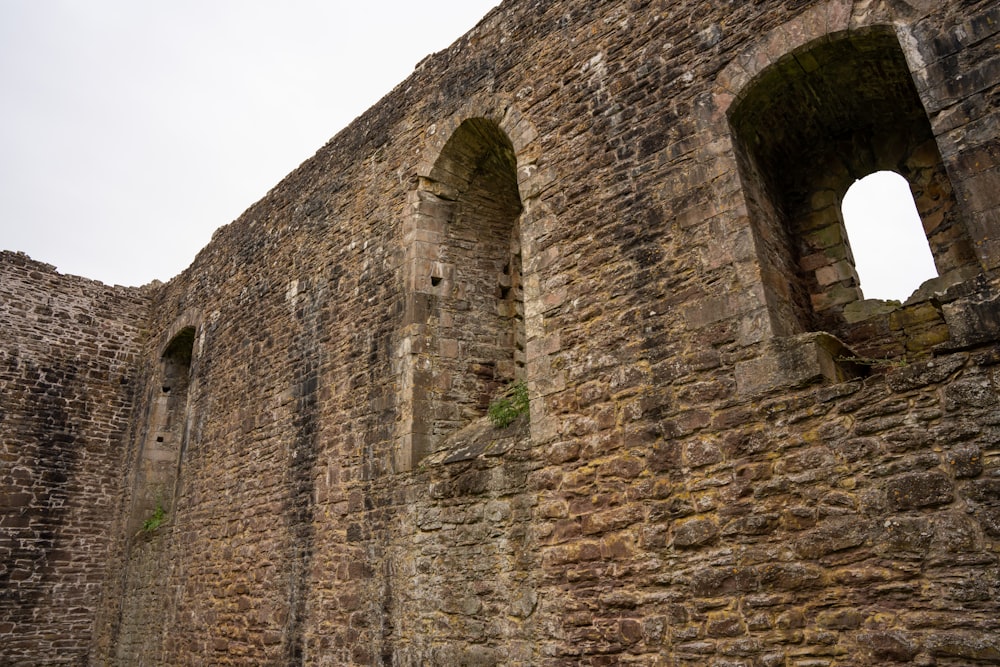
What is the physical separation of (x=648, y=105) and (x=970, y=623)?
3.62 m

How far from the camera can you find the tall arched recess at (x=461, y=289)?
20.9 feet

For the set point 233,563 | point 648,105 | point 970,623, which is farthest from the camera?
point 233,563

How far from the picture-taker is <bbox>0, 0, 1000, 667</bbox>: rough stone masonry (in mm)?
3424

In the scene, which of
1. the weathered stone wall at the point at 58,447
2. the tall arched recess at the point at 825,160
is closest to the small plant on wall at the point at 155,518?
the weathered stone wall at the point at 58,447

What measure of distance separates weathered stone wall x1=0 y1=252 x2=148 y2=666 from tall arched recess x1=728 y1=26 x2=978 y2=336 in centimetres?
1153

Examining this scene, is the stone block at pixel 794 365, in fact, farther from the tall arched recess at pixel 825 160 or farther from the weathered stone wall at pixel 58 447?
the weathered stone wall at pixel 58 447

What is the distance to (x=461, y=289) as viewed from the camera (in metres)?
6.91

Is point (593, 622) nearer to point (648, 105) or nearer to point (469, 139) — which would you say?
point (648, 105)

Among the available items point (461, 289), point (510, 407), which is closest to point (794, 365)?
point (510, 407)

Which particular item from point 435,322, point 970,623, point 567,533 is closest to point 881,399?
point 970,623

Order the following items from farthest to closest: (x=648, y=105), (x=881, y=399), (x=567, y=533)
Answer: (x=648, y=105) < (x=567, y=533) < (x=881, y=399)

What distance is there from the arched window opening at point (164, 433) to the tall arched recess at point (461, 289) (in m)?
5.98

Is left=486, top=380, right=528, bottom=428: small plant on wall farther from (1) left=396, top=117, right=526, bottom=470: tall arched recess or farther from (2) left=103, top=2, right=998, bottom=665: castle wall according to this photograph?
(1) left=396, top=117, right=526, bottom=470: tall arched recess

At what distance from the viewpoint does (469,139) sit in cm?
704
